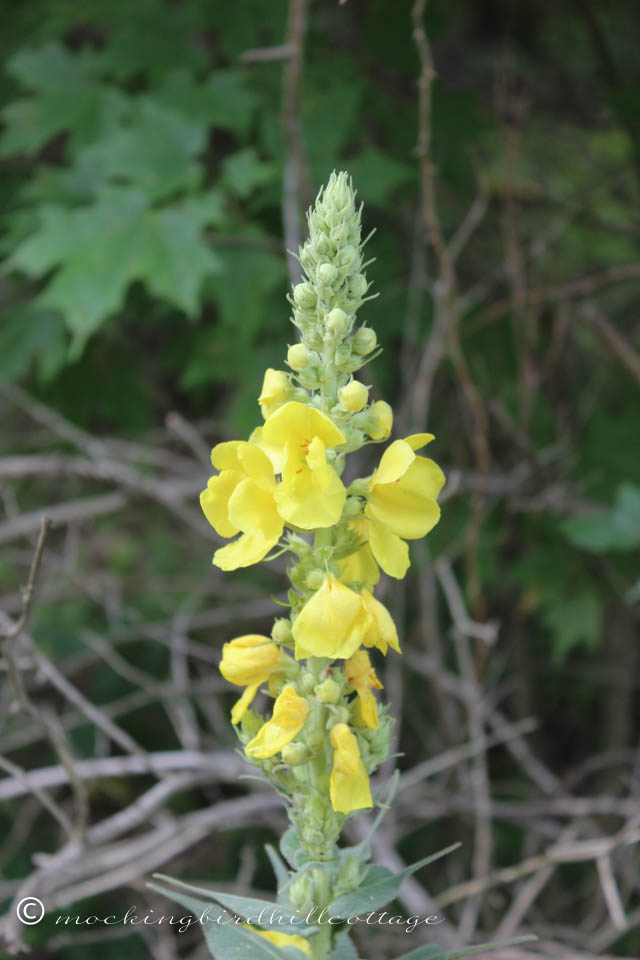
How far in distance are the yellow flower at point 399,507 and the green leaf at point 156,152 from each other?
1.94m

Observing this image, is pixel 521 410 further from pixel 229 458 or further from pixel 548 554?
pixel 229 458

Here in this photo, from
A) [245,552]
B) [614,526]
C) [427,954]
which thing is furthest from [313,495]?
[614,526]

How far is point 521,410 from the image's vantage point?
10.1ft

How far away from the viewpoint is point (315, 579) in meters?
1.13

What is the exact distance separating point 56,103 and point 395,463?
242 centimetres

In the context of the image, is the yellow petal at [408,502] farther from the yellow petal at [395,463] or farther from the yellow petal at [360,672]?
the yellow petal at [360,672]

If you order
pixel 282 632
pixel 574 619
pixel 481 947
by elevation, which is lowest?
pixel 574 619

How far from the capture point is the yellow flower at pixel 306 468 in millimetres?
1085

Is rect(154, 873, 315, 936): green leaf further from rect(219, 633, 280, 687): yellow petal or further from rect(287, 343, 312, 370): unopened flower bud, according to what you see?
rect(287, 343, 312, 370): unopened flower bud

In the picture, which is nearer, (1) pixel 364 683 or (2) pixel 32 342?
(1) pixel 364 683

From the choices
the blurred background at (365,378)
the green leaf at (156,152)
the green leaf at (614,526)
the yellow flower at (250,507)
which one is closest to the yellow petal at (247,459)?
the yellow flower at (250,507)

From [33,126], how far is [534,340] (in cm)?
201

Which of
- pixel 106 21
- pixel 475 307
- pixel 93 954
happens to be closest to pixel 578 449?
pixel 475 307

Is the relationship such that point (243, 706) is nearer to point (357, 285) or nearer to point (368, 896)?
point (368, 896)
